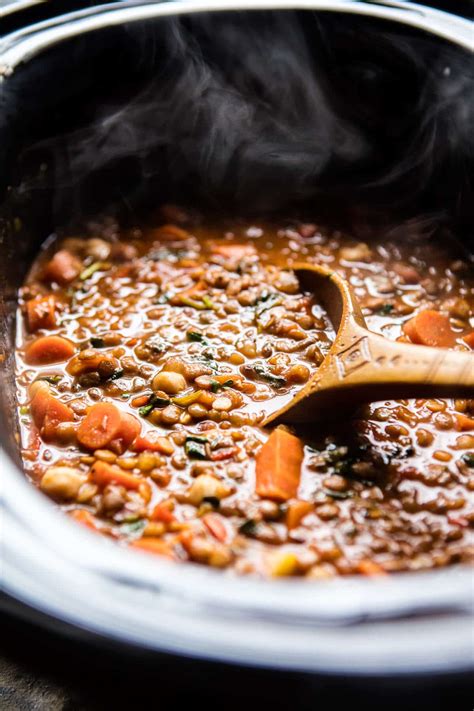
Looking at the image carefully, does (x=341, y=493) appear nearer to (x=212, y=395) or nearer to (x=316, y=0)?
(x=212, y=395)

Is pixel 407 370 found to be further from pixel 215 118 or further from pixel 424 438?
pixel 215 118

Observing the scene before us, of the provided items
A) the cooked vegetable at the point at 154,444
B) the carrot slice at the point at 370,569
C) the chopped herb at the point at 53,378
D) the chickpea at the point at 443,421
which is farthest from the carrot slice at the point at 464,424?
the chopped herb at the point at 53,378

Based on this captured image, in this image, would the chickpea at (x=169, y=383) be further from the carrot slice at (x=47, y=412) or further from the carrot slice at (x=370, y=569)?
the carrot slice at (x=370, y=569)

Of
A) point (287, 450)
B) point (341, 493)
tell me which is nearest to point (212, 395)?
point (287, 450)

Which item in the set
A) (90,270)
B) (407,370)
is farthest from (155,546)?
(90,270)

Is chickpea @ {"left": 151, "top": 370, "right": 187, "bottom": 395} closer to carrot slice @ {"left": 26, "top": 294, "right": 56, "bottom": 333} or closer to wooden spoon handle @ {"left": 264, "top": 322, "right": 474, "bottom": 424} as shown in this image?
wooden spoon handle @ {"left": 264, "top": 322, "right": 474, "bottom": 424}

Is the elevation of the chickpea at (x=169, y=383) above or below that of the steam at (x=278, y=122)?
below

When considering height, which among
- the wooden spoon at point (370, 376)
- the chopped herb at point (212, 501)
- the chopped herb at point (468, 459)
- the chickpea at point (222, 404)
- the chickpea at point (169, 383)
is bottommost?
the chopped herb at point (468, 459)
